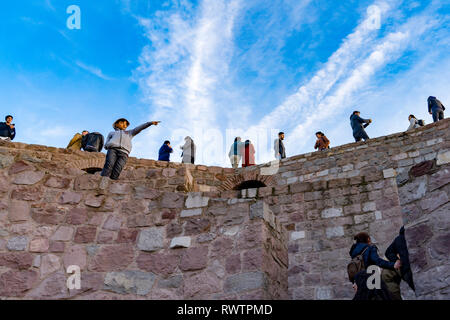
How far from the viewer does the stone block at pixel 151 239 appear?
4441 millimetres

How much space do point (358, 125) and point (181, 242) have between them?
9.50m

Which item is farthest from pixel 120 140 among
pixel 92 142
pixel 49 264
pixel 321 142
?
pixel 321 142

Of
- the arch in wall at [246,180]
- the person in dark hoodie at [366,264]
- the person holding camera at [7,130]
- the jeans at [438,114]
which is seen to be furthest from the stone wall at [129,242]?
the jeans at [438,114]

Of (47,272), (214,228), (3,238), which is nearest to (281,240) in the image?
(214,228)

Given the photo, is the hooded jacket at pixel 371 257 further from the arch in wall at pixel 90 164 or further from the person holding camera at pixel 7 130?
the person holding camera at pixel 7 130

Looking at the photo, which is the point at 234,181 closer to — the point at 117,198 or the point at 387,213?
the point at 387,213

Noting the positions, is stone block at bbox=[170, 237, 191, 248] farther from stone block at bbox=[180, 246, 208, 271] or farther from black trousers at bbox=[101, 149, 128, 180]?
black trousers at bbox=[101, 149, 128, 180]

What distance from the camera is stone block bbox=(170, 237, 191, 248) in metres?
4.38

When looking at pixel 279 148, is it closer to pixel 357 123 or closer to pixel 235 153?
pixel 235 153

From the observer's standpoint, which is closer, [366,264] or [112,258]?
[112,258]

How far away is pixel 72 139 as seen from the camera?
45.8 feet

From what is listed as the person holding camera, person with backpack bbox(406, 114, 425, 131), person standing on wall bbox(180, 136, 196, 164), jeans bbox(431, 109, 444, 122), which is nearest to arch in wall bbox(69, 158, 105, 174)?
the person holding camera

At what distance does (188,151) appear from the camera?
1438 centimetres
